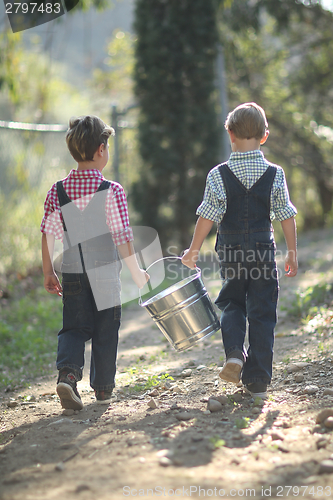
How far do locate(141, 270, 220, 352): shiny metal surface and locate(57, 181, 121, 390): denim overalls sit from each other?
26 centimetres

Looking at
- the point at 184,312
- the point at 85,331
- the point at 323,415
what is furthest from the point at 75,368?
the point at 323,415

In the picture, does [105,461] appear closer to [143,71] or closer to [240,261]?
[240,261]

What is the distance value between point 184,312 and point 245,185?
0.82 m

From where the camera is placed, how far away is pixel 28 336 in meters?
4.61

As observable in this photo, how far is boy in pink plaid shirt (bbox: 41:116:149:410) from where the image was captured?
2.70m

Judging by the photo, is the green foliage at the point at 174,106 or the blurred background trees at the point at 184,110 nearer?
the blurred background trees at the point at 184,110

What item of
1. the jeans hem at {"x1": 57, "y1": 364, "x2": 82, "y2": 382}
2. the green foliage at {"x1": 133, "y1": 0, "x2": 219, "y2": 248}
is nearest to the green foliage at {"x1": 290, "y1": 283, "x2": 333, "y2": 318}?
the jeans hem at {"x1": 57, "y1": 364, "x2": 82, "y2": 382}

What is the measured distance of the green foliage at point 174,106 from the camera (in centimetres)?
775

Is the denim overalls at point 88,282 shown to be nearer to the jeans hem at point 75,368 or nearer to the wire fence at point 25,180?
the jeans hem at point 75,368

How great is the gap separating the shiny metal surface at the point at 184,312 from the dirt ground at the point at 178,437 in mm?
333

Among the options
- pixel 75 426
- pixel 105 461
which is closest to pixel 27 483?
pixel 105 461

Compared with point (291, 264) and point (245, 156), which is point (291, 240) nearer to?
point (291, 264)

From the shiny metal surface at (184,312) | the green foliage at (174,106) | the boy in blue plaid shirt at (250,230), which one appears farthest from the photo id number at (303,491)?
the green foliage at (174,106)

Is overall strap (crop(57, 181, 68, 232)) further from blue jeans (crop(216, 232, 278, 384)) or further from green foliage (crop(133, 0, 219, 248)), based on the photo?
green foliage (crop(133, 0, 219, 248))
